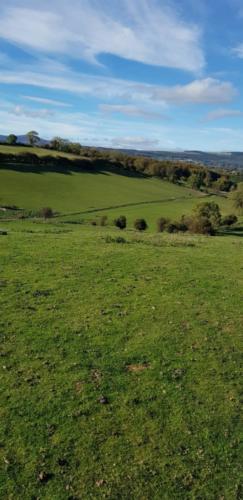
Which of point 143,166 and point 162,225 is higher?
point 143,166

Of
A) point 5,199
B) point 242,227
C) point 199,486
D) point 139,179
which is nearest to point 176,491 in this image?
point 199,486

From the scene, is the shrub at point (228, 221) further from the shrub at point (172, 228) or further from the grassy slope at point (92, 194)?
the shrub at point (172, 228)

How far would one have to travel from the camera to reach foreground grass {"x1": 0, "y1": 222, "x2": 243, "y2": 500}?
709cm

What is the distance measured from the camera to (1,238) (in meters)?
23.8

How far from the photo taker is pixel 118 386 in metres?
9.30

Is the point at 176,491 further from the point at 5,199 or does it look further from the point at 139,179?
the point at 139,179

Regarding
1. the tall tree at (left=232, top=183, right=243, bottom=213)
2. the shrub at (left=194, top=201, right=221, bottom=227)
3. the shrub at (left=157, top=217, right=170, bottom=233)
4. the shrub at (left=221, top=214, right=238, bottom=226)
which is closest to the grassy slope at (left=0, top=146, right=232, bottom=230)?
the shrub at (left=157, top=217, right=170, bottom=233)

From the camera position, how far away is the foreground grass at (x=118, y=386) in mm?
7090

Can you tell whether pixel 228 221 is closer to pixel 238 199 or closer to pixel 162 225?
pixel 238 199

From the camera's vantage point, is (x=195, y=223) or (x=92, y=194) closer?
(x=195, y=223)

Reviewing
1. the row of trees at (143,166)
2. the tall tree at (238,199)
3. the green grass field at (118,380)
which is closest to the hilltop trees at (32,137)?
the row of trees at (143,166)

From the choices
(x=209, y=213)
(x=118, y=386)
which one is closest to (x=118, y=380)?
(x=118, y=386)

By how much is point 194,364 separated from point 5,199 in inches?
2959

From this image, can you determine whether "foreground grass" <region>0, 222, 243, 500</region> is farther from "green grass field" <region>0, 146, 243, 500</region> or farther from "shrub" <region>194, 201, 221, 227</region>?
"shrub" <region>194, 201, 221, 227</region>
